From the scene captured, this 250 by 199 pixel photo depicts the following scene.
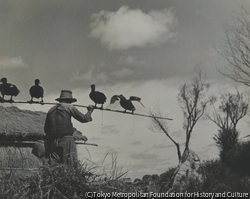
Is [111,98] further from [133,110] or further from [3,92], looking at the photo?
[3,92]

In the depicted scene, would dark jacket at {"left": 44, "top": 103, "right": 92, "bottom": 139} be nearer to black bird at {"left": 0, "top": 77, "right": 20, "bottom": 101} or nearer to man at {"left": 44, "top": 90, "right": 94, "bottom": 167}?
man at {"left": 44, "top": 90, "right": 94, "bottom": 167}

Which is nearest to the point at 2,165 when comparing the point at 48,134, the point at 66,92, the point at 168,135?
the point at 48,134

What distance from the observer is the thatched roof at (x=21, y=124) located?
37.6 feet

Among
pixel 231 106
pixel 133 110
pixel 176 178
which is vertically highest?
Answer: pixel 231 106

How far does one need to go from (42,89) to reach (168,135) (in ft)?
44.4

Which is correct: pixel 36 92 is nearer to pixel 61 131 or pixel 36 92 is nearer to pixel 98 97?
pixel 98 97

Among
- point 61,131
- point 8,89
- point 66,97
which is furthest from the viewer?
point 8,89

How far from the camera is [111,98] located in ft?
24.8

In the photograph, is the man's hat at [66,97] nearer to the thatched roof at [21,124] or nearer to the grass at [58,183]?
the grass at [58,183]

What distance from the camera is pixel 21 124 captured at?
1248 cm

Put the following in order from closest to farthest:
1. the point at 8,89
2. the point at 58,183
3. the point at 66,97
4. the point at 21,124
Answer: the point at 58,183 → the point at 66,97 → the point at 8,89 → the point at 21,124

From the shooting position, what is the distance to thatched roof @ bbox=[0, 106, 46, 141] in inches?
451

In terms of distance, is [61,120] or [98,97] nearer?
[61,120]

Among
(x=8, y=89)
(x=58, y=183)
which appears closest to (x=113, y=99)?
(x=8, y=89)
